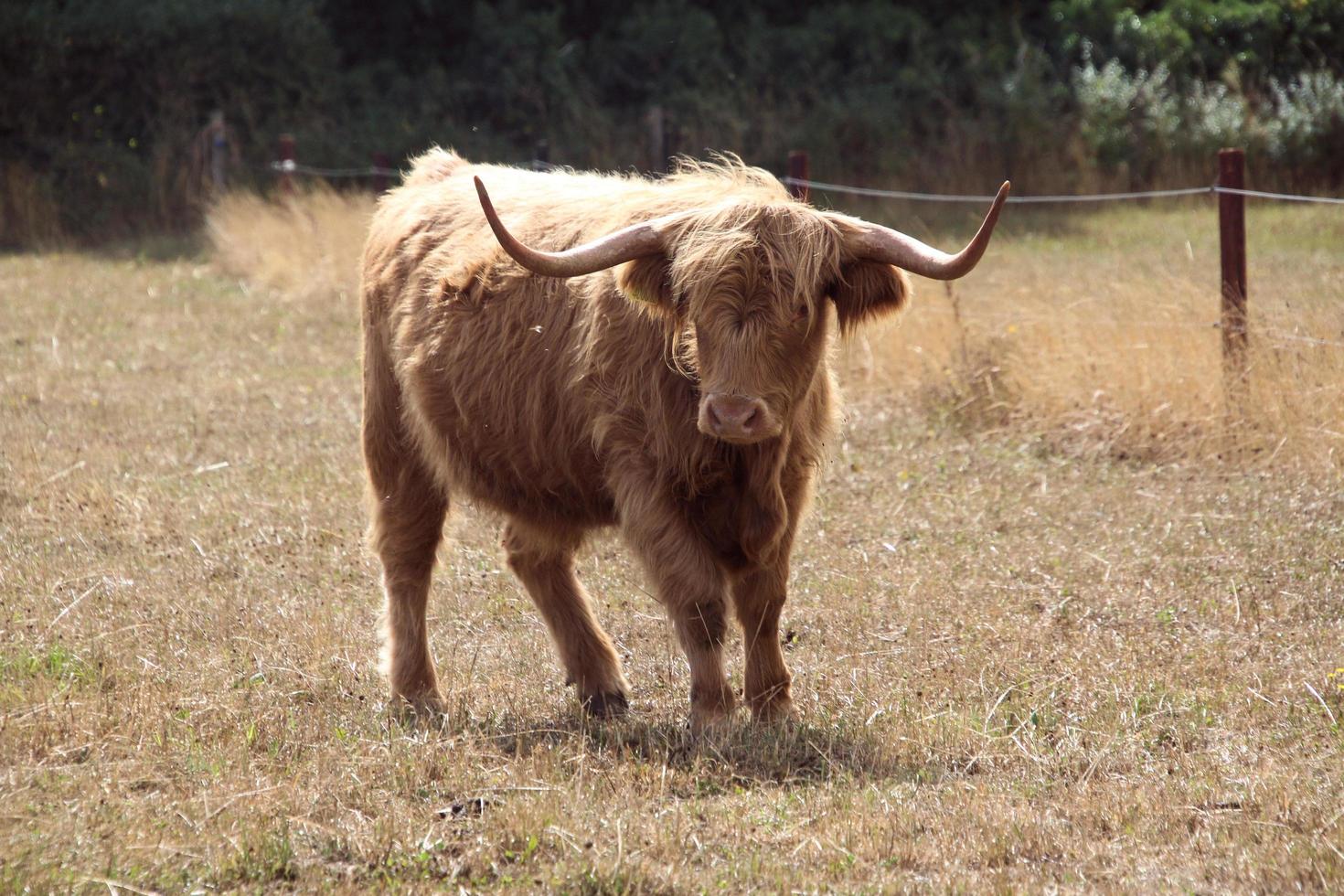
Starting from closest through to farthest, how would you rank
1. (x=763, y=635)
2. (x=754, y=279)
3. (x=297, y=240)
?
(x=754, y=279) < (x=763, y=635) < (x=297, y=240)

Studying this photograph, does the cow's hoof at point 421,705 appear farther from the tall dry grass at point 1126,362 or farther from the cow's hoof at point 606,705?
the tall dry grass at point 1126,362

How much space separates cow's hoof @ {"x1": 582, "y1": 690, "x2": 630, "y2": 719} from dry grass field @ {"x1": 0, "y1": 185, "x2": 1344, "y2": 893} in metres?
0.08

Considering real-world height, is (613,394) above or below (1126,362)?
above

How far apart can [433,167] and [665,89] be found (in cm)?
1587

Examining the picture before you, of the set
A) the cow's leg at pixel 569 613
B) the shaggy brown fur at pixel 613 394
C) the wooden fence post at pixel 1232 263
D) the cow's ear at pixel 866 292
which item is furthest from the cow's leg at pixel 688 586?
the wooden fence post at pixel 1232 263

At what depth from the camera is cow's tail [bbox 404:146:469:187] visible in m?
5.57

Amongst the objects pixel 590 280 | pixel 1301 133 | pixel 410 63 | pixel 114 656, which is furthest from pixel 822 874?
pixel 410 63

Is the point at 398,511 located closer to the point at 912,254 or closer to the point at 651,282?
the point at 651,282

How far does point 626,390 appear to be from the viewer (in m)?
4.16

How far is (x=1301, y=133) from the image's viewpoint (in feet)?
54.0

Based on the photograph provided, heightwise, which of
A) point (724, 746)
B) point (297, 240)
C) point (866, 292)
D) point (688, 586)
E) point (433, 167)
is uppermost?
point (433, 167)

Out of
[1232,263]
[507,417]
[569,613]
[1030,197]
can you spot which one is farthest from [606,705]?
[1030,197]

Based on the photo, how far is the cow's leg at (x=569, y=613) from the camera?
15.1 feet

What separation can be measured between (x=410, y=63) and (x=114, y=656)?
64.2ft
